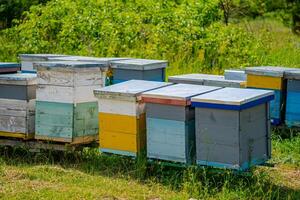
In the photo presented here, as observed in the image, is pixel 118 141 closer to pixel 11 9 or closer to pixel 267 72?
pixel 267 72

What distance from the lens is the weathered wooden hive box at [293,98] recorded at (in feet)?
20.3

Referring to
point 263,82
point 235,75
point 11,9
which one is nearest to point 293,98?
point 263,82

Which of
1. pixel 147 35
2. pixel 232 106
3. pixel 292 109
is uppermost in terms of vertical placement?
Result: pixel 147 35

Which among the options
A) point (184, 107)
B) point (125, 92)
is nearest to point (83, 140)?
point (125, 92)

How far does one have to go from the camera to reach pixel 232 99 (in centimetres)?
448

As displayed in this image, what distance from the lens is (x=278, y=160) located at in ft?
18.8

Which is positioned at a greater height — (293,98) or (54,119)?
(293,98)

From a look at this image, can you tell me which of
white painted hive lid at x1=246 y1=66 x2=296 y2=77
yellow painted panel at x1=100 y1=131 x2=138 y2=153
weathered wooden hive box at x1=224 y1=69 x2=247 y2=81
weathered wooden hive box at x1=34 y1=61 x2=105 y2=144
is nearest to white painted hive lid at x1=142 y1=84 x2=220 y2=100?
yellow painted panel at x1=100 y1=131 x2=138 y2=153

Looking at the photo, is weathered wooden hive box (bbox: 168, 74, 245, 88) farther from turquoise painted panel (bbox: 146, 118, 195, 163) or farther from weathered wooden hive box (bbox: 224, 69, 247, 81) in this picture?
turquoise painted panel (bbox: 146, 118, 195, 163)

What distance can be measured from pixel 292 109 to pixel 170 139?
6.66ft

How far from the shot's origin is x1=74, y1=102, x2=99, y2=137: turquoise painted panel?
5305 mm

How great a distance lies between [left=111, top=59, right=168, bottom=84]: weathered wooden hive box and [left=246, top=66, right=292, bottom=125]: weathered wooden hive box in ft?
3.26

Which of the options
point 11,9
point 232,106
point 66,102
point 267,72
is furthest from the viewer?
point 11,9

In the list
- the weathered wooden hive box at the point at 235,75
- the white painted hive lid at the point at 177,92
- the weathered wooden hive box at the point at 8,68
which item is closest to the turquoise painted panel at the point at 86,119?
the white painted hive lid at the point at 177,92
